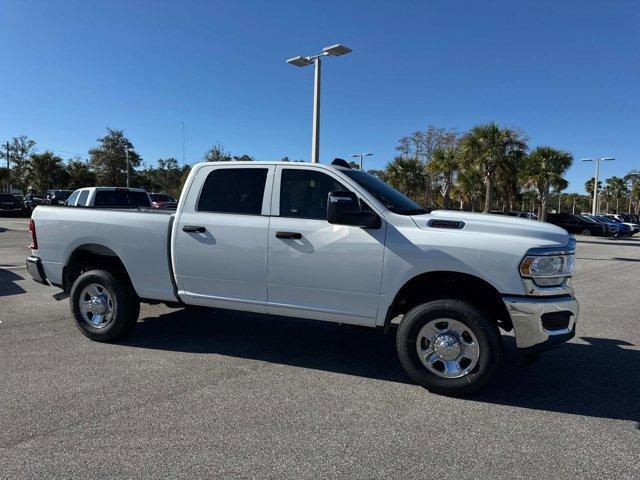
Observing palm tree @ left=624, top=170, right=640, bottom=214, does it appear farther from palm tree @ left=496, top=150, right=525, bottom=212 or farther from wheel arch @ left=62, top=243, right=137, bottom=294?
wheel arch @ left=62, top=243, right=137, bottom=294

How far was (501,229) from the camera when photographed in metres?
4.16

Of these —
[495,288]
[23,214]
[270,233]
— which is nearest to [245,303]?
[270,233]

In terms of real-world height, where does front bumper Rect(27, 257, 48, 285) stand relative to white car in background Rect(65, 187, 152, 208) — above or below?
below

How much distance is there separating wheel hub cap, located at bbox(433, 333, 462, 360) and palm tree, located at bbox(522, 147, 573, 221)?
110 ft

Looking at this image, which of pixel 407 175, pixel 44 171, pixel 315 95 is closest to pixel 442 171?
pixel 407 175

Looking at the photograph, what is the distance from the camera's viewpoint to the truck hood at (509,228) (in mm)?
4043

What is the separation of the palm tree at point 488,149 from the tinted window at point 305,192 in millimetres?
26853

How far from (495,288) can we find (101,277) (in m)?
4.03

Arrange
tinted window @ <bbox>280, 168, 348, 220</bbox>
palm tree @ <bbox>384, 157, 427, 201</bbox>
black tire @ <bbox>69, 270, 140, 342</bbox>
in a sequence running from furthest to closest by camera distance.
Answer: palm tree @ <bbox>384, 157, 427, 201</bbox> < black tire @ <bbox>69, 270, 140, 342</bbox> < tinted window @ <bbox>280, 168, 348, 220</bbox>

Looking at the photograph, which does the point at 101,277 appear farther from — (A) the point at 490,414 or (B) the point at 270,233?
(A) the point at 490,414

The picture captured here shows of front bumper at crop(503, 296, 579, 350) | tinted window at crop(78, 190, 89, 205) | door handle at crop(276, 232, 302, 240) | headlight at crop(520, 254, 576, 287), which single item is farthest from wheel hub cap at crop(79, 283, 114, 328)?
tinted window at crop(78, 190, 89, 205)

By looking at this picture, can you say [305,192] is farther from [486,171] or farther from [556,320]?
[486,171]

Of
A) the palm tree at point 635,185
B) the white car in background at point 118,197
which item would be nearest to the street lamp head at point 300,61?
the white car in background at point 118,197

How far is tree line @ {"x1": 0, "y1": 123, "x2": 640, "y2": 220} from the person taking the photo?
31062mm
